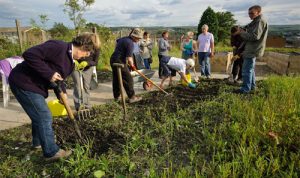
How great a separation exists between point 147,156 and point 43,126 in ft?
4.17

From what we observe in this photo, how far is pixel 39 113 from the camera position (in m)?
2.83

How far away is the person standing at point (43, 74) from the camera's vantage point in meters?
2.64

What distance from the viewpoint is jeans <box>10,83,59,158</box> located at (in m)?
2.78

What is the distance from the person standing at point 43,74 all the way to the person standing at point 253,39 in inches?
147

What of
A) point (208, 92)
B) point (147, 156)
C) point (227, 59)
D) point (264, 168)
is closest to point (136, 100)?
point (208, 92)

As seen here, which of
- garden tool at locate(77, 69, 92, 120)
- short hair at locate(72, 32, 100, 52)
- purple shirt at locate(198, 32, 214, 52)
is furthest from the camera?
purple shirt at locate(198, 32, 214, 52)

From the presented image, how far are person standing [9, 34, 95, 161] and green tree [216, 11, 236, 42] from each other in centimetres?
2152

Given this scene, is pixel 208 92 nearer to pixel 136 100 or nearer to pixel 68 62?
pixel 136 100

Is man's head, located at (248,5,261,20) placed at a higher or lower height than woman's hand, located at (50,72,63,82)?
higher

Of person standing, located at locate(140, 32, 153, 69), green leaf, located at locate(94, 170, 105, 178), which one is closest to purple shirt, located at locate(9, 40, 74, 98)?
green leaf, located at locate(94, 170, 105, 178)

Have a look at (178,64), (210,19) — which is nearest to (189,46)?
(178,64)

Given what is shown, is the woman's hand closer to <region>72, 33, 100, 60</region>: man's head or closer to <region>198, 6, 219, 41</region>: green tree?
<region>72, 33, 100, 60</region>: man's head

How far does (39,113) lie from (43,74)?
0.49 meters

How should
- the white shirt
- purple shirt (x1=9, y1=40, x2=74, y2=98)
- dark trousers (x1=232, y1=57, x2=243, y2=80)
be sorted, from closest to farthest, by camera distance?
purple shirt (x1=9, y1=40, x2=74, y2=98) < the white shirt < dark trousers (x1=232, y1=57, x2=243, y2=80)
